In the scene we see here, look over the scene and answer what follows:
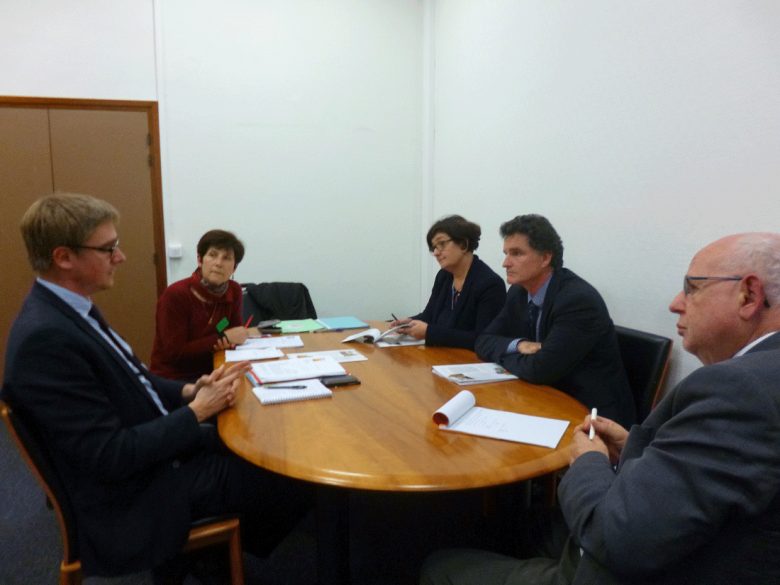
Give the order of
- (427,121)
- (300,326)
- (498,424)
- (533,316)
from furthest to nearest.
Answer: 1. (427,121)
2. (300,326)
3. (533,316)
4. (498,424)

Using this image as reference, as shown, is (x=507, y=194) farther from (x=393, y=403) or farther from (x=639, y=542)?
(x=639, y=542)

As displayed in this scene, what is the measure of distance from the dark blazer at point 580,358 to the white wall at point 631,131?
404 mm

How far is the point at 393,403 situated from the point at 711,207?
1429mm

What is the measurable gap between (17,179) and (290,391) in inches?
134

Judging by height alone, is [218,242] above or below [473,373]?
above

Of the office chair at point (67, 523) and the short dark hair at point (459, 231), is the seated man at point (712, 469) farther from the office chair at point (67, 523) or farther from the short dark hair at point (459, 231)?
the short dark hair at point (459, 231)

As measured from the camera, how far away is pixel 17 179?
145 inches

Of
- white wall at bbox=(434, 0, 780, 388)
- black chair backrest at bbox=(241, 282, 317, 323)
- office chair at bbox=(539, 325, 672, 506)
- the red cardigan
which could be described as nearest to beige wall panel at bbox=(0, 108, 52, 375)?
black chair backrest at bbox=(241, 282, 317, 323)

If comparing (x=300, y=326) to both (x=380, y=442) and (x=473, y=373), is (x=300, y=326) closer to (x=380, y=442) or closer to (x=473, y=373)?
(x=473, y=373)

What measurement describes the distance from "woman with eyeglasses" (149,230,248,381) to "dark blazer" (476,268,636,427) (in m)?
1.39

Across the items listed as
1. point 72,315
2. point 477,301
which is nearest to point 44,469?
point 72,315

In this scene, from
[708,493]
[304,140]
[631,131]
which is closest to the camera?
[708,493]

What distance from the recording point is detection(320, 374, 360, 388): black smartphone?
5.61ft

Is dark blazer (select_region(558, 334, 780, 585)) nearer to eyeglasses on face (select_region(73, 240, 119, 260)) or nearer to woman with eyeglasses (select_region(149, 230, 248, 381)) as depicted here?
eyeglasses on face (select_region(73, 240, 119, 260))
